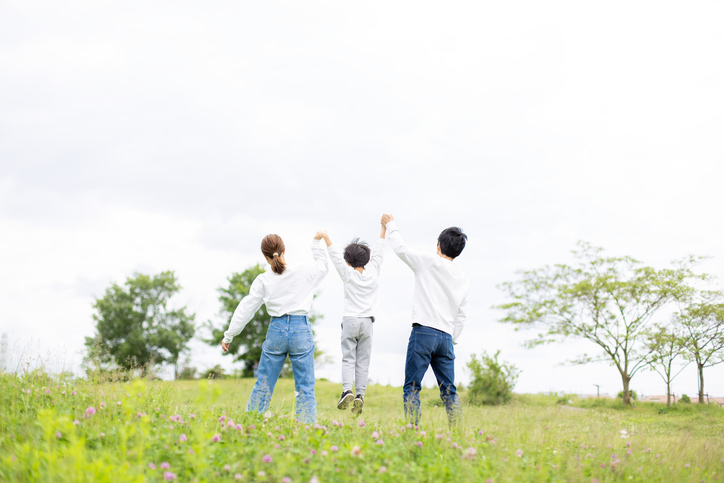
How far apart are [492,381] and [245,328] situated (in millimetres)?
17510

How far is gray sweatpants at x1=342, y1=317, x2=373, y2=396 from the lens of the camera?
759 centimetres

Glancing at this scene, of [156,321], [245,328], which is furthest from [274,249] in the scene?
[156,321]

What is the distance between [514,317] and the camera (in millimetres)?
23922

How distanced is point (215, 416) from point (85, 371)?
3296 millimetres

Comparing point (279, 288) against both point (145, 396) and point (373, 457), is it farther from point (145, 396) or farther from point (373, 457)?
point (373, 457)

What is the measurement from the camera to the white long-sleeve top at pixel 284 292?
6.50 meters

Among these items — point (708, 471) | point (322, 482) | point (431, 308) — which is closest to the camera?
point (322, 482)

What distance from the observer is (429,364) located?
6.20 meters

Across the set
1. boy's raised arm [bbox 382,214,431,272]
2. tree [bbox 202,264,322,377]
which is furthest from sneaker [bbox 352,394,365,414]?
tree [bbox 202,264,322,377]

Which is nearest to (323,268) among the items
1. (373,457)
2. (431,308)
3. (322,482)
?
(431,308)

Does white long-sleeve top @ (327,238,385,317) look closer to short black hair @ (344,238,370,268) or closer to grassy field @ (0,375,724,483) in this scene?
short black hair @ (344,238,370,268)

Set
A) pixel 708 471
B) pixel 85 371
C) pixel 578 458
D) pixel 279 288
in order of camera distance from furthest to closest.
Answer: pixel 85 371 < pixel 279 288 < pixel 708 471 < pixel 578 458

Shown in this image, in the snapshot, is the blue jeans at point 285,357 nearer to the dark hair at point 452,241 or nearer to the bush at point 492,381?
the dark hair at point 452,241

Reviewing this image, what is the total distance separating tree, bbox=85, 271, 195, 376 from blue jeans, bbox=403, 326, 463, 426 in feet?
105
